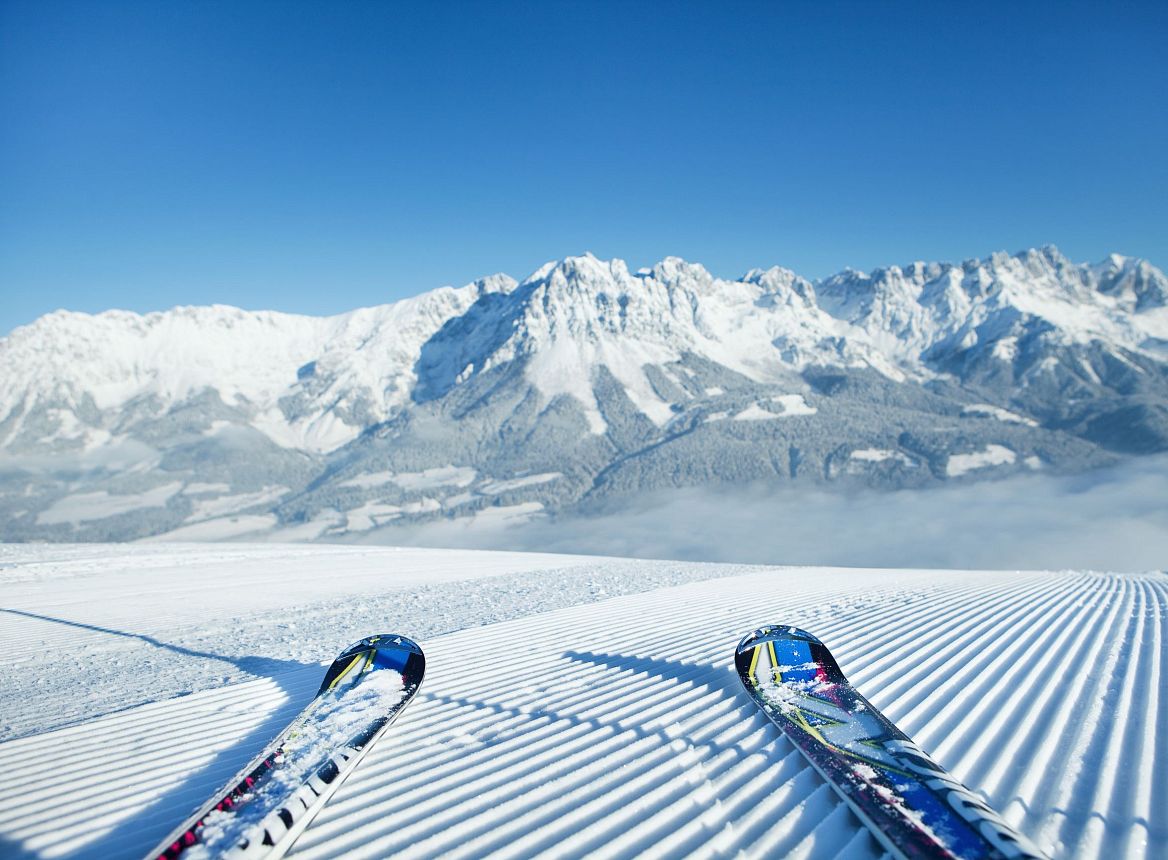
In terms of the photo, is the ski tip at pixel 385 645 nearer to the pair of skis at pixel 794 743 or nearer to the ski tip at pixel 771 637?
the pair of skis at pixel 794 743

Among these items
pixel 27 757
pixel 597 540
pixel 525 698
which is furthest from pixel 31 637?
pixel 597 540

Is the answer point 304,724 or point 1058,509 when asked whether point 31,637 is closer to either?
point 304,724

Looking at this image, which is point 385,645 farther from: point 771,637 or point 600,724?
point 771,637

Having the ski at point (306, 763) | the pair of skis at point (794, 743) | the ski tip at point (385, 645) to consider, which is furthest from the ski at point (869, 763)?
the ski tip at point (385, 645)

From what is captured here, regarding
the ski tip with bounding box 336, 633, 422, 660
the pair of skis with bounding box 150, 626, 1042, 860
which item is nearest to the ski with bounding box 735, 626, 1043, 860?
the pair of skis with bounding box 150, 626, 1042, 860

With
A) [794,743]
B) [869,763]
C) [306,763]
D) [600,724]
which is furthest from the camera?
[600,724]

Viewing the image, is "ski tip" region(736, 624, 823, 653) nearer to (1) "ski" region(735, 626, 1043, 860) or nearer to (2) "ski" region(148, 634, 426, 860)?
(1) "ski" region(735, 626, 1043, 860)

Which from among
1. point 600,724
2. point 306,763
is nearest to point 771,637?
point 600,724
